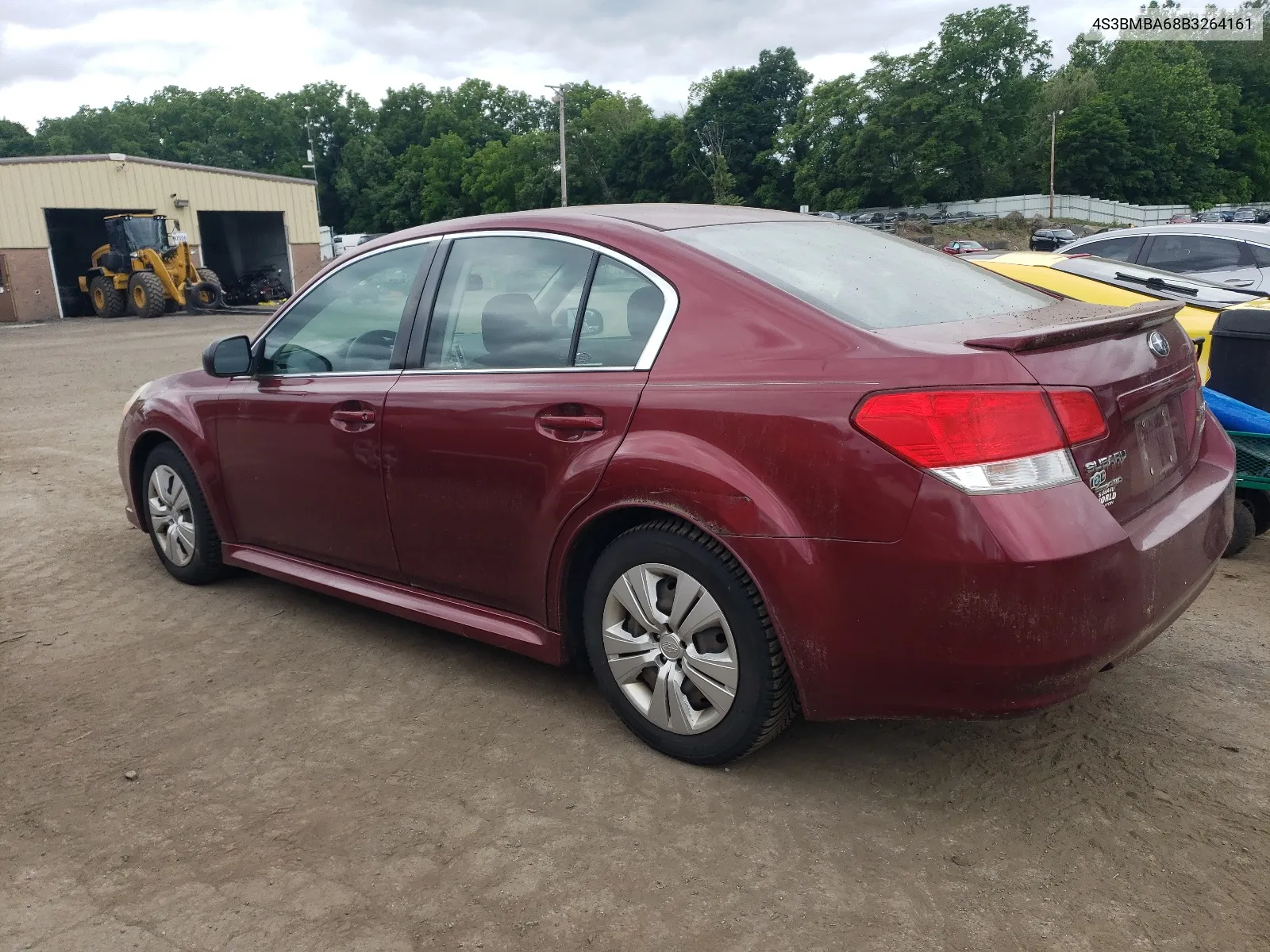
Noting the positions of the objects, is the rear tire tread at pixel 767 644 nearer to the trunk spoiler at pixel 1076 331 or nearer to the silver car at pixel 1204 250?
the trunk spoiler at pixel 1076 331

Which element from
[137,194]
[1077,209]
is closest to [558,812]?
[137,194]

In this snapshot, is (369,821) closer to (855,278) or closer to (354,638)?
(354,638)

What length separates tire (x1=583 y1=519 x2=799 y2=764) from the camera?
9.28 feet

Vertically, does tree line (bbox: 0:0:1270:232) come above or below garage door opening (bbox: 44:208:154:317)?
above

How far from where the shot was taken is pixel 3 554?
557cm

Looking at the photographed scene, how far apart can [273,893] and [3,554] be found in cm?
394

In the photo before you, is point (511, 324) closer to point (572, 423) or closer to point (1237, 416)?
point (572, 423)

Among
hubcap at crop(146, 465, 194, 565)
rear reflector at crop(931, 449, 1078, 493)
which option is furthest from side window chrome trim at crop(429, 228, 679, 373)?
hubcap at crop(146, 465, 194, 565)

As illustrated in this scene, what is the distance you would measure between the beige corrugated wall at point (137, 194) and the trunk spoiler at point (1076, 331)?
31123 millimetres

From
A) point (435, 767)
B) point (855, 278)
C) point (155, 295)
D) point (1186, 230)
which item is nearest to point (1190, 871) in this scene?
point (855, 278)

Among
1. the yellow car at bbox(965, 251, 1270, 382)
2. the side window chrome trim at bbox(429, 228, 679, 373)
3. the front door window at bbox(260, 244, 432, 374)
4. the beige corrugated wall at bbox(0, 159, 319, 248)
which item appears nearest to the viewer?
the side window chrome trim at bbox(429, 228, 679, 373)

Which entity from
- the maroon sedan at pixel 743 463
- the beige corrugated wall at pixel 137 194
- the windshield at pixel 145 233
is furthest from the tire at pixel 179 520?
the beige corrugated wall at pixel 137 194

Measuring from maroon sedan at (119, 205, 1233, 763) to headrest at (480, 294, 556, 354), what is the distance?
0.01 m

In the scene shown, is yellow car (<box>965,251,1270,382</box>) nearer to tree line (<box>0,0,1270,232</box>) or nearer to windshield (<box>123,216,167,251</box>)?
windshield (<box>123,216,167,251</box>)
